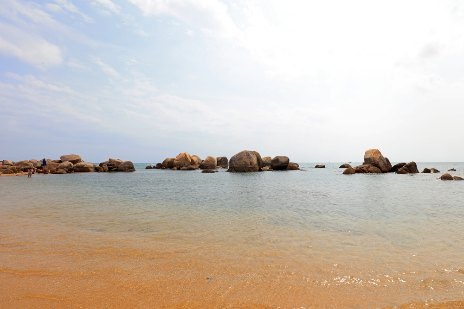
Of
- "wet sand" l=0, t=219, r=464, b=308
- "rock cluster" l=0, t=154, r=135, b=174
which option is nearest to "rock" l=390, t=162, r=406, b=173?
"wet sand" l=0, t=219, r=464, b=308

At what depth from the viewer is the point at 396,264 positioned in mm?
4922

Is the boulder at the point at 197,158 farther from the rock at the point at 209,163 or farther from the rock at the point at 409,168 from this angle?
the rock at the point at 409,168

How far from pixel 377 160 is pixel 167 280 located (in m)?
49.6

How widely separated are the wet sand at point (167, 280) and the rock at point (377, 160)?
153 feet

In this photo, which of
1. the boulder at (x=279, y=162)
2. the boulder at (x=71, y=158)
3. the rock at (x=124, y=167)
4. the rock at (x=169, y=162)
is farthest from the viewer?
the rock at (x=169, y=162)

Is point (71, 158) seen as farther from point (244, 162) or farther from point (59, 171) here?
point (244, 162)

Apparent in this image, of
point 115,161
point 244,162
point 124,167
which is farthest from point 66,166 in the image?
point 244,162

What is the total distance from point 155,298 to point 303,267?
118 inches

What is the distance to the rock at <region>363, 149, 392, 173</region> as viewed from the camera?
143ft

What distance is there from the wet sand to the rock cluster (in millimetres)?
53135

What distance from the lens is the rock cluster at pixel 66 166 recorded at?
4788 cm

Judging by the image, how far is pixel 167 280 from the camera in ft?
13.7

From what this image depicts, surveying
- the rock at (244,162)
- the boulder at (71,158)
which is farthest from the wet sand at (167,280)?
the boulder at (71,158)

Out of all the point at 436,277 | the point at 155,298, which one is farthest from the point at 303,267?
the point at 155,298
